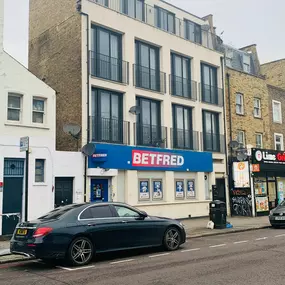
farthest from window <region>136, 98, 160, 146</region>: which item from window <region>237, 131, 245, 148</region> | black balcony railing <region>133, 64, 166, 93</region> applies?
window <region>237, 131, 245, 148</region>

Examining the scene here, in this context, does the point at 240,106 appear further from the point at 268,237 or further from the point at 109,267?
the point at 109,267

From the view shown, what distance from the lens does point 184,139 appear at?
910 inches

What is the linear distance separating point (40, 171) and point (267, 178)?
15.5m

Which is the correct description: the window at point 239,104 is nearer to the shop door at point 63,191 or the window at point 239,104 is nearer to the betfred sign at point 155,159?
the betfred sign at point 155,159

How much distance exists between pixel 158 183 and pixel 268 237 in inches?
310

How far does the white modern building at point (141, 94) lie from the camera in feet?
62.4

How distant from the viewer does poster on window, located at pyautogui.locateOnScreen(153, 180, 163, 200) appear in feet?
69.3

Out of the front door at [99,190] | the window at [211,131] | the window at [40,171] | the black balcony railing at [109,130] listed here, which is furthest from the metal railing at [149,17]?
the front door at [99,190]

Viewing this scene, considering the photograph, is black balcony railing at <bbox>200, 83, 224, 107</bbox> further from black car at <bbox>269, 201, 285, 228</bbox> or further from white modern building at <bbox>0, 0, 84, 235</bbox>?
white modern building at <bbox>0, 0, 84, 235</bbox>

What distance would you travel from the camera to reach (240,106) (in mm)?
27047

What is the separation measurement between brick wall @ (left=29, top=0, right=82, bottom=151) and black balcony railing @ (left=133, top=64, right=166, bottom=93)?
11.3ft

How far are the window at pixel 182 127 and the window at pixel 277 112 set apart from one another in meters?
8.98

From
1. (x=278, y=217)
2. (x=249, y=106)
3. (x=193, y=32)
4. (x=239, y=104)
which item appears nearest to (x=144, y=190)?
(x=278, y=217)

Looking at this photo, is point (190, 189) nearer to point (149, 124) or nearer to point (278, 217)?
point (149, 124)
